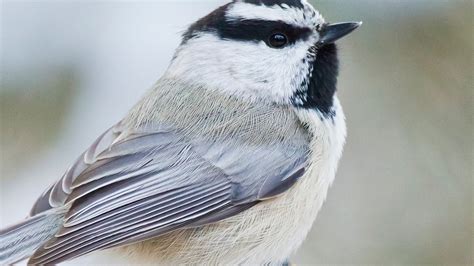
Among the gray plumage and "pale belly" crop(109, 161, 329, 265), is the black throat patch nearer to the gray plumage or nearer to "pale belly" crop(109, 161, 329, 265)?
the gray plumage

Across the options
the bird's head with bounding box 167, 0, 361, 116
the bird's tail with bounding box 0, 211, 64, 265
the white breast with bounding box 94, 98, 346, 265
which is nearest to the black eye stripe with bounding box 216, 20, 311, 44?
the bird's head with bounding box 167, 0, 361, 116

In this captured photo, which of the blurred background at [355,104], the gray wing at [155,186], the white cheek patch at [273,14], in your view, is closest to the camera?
the gray wing at [155,186]

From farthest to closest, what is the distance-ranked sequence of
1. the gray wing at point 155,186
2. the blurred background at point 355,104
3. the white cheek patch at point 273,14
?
the blurred background at point 355,104
the white cheek patch at point 273,14
the gray wing at point 155,186

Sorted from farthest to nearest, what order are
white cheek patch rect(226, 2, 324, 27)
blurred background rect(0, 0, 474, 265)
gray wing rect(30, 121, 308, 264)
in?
1. blurred background rect(0, 0, 474, 265)
2. white cheek patch rect(226, 2, 324, 27)
3. gray wing rect(30, 121, 308, 264)

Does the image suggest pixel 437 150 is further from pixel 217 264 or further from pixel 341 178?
pixel 217 264

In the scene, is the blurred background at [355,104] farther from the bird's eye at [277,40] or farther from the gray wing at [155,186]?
the gray wing at [155,186]

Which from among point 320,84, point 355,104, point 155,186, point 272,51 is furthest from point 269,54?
point 355,104

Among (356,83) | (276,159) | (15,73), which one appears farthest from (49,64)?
(276,159)

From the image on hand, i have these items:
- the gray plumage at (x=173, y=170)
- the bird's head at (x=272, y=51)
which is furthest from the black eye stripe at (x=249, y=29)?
the gray plumage at (x=173, y=170)
